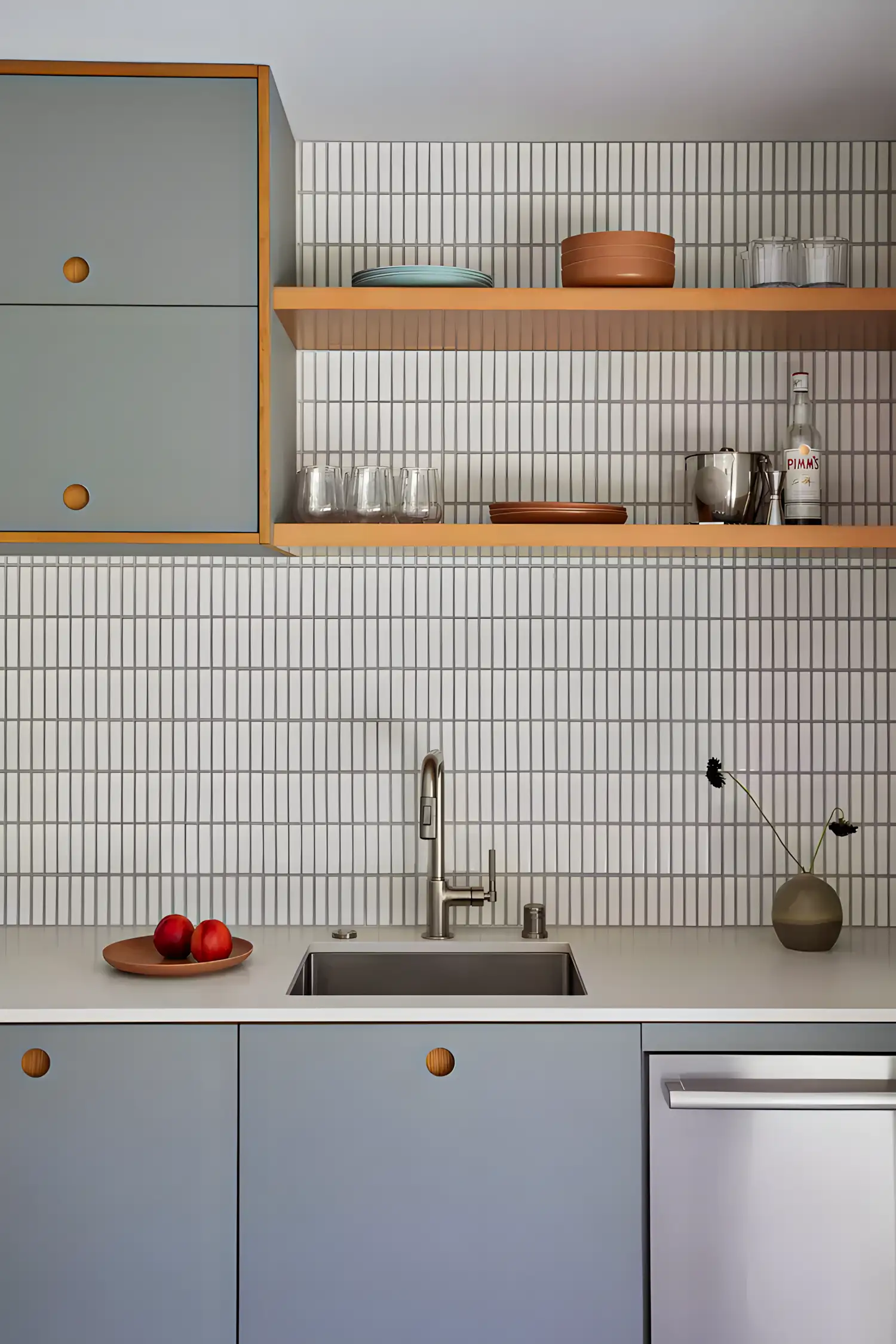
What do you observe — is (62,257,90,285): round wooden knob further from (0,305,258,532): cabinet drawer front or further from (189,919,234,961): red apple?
(189,919,234,961): red apple

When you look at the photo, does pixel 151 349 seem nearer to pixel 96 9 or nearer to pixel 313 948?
pixel 96 9

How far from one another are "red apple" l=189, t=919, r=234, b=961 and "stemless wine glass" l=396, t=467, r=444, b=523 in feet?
2.72

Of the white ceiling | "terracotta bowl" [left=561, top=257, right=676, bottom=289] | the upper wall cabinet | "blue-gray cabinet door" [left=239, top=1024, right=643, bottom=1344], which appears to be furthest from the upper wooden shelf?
"blue-gray cabinet door" [left=239, top=1024, right=643, bottom=1344]

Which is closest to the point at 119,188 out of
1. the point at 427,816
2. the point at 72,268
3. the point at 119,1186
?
the point at 72,268

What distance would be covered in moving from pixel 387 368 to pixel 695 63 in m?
0.81

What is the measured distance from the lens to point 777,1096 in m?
1.79

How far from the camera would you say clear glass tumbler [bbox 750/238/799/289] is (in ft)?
6.98

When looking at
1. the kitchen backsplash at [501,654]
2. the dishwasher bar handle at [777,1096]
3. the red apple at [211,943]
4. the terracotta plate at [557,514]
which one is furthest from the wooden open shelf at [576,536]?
the dishwasher bar handle at [777,1096]

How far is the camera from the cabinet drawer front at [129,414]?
6.63ft

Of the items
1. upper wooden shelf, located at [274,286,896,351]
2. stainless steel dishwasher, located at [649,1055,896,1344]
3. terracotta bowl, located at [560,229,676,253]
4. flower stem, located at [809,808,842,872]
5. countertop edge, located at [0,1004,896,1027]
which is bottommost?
stainless steel dishwasher, located at [649,1055,896,1344]

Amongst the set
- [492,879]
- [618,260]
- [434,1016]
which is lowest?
[434,1016]

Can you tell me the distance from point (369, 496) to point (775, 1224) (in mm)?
1427

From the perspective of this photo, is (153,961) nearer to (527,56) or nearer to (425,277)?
(425,277)

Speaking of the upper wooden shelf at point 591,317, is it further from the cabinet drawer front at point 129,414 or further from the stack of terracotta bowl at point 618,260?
the cabinet drawer front at point 129,414
